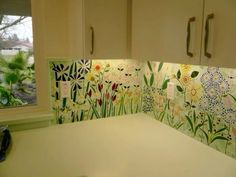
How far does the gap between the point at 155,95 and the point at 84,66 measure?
1.94 ft

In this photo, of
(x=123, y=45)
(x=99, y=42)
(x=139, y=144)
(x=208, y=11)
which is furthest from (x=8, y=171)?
(x=208, y=11)

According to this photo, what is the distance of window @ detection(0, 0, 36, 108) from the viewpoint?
159 centimetres

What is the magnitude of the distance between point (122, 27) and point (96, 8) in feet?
0.67

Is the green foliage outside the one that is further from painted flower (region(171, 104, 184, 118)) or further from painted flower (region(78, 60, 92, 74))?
painted flower (region(171, 104, 184, 118))

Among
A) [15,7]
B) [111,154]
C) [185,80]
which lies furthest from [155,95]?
[15,7]

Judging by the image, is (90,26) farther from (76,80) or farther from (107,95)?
(107,95)

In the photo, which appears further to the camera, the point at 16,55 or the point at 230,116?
the point at 16,55

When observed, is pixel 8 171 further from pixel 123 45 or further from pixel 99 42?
pixel 123 45

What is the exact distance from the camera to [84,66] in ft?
5.73

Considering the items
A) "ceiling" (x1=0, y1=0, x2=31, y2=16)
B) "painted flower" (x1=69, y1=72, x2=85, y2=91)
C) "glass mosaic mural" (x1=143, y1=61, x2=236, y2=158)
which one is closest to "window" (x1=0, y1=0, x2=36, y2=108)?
"ceiling" (x1=0, y1=0, x2=31, y2=16)

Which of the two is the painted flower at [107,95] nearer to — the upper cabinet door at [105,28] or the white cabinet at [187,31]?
the upper cabinet door at [105,28]

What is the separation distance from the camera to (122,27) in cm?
148

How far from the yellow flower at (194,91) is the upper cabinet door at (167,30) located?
340 millimetres

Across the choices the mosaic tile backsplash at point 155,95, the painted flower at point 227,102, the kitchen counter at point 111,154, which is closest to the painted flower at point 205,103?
the mosaic tile backsplash at point 155,95
